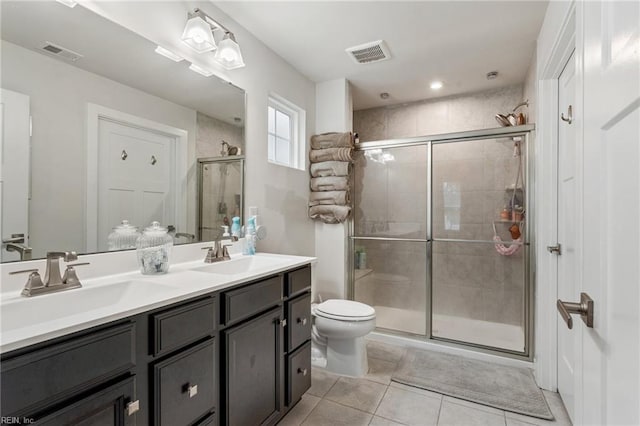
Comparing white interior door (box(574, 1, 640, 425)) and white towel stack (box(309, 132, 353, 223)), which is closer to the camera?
white interior door (box(574, 1, 640, 425))

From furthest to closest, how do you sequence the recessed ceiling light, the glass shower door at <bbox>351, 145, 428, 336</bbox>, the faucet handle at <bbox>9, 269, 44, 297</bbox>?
the glass shower door at <bbox>351, 145, 428, 336</bbox> < the recessed ceiling light < the faucet handle at <bbox>9, 269, 44, 297</bbox>

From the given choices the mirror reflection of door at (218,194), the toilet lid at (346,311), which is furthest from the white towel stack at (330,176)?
the mirror reflection of door at (218,194)

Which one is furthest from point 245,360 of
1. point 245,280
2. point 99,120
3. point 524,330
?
point 524,330

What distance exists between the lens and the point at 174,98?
5.67ft

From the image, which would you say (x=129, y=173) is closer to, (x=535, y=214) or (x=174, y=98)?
(x=174, y=98)

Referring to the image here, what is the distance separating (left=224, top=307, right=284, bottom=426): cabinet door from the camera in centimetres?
133

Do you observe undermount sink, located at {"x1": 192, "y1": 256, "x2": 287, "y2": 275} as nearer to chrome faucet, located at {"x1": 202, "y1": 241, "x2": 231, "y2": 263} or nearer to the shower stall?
chrome faucet, located at {"x1": 202, "y1": 241, "x2": 231, "y2": 263}

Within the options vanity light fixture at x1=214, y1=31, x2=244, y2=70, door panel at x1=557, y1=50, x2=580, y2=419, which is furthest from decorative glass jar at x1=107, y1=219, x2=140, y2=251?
door panel at x1=557, y1=50, x2=580, y2=419

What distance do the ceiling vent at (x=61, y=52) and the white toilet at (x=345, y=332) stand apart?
1980mm

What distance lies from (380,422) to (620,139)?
1.79 meters

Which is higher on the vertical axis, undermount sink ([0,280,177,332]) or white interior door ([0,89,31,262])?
white interior door ([0,89,31,262])

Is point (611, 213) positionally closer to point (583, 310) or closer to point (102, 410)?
point (583, 310)

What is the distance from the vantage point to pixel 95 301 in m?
1.19

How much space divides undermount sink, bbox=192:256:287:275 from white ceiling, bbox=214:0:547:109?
1.61 meters
